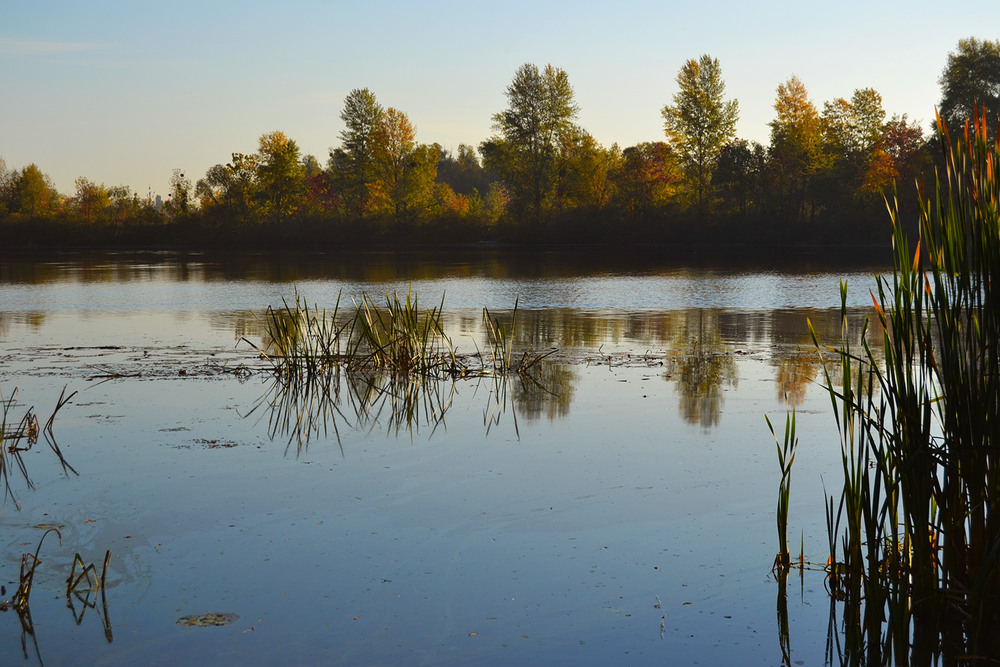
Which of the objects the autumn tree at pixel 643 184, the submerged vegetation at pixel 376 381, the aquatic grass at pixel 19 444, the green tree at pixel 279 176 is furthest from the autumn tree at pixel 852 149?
the aquatic grass at pixel 19 444

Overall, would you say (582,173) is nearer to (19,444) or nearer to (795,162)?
(795,162)

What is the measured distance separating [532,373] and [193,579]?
6492 millimetres

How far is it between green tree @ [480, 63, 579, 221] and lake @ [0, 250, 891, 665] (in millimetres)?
51162

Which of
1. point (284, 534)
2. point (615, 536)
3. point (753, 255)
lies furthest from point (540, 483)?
point (753, 255)

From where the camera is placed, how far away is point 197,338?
1475 centimetres

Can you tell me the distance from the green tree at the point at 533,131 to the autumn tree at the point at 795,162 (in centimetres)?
1369

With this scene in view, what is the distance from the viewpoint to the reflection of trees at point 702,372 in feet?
28.1

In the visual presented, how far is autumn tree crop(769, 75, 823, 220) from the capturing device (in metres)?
54.3

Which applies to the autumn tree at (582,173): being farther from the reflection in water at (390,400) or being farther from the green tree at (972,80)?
the reflection in water at (390,400)

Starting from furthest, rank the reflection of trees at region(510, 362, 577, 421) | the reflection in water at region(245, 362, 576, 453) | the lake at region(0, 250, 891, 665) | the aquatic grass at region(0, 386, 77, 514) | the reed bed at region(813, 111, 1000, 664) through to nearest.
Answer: the reflection of trees at region(510, 362, 577, 421), the reflection in water at region(245, 362, 576, 453), the aquatic grass at region(0, 386, 77, 514), the lake at region(0, 250, 891, 665), the reed bed at region(813, 111, 1000, 664)

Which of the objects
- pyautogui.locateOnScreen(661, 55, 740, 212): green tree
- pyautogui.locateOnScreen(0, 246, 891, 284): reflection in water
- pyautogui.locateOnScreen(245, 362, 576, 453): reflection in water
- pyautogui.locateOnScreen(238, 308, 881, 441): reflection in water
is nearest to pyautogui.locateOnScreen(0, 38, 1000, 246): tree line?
pyautogui.locateOnScreen(661, 55, 740, 212): green tree

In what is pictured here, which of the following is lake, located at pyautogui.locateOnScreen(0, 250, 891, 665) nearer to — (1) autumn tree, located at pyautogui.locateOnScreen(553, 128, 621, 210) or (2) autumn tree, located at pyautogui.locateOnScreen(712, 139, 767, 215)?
(2) autumn tree, located at pyautogui.locateOnScreen(712, 139, 767, 215)

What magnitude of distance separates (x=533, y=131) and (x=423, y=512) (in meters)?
→ 59.2

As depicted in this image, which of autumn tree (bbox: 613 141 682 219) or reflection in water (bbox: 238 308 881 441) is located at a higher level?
autumn tree (bbox: 613 141 682 219)
